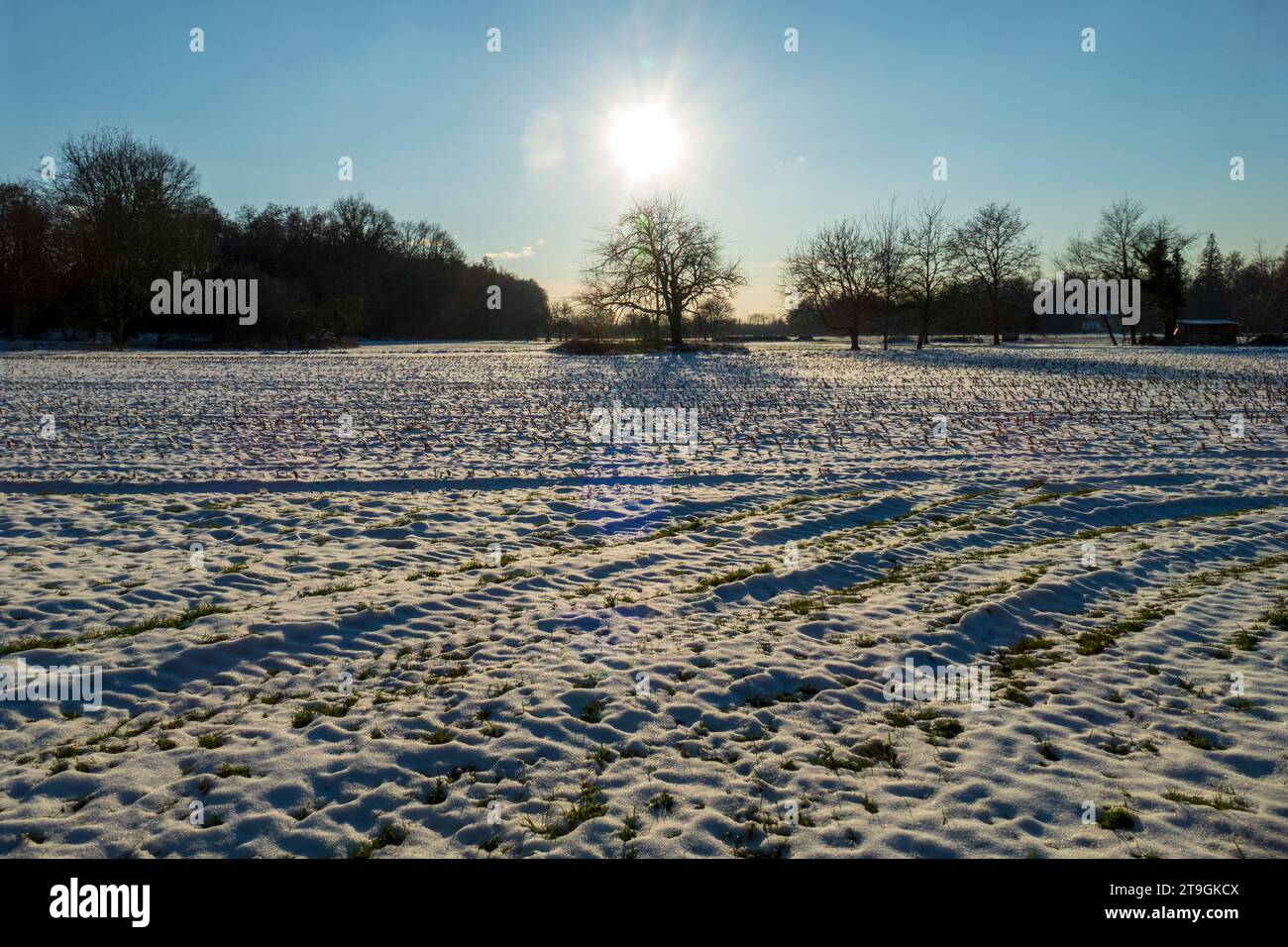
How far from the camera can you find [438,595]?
7.36 m

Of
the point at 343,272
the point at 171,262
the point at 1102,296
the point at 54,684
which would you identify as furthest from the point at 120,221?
the point at 1102,296

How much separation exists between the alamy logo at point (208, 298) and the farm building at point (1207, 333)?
71.3 meters

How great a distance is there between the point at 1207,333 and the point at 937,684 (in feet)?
219

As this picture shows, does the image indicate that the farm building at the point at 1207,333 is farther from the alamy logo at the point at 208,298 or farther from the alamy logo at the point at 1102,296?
the alamy logo at the point at 208,298

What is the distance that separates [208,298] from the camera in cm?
6034

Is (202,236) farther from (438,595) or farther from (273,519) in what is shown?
(438,595)

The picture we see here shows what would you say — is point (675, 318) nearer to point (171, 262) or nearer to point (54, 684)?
point (171, 262)

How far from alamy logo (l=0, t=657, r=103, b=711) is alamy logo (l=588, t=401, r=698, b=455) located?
1050cm

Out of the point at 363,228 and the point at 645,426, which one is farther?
the point at 363,228

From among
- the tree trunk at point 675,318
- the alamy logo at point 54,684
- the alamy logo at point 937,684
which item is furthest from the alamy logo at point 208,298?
the alamy logo at point 937,684

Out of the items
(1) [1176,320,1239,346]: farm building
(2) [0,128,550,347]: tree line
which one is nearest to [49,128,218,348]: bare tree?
(2) [0,128,550,347]: tree line

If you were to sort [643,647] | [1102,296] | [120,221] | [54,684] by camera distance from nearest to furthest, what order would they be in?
[54,684], [643,647], [120,221], [1102,296]
